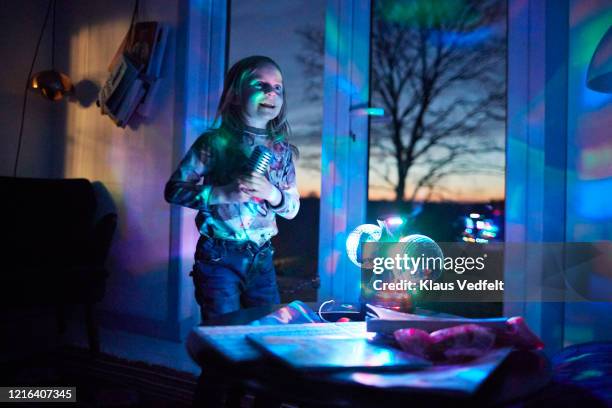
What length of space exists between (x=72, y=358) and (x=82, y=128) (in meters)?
1.49

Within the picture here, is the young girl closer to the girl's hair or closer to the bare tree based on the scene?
the girl's hair

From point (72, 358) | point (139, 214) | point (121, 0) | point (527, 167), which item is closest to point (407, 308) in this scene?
point (527, 167)

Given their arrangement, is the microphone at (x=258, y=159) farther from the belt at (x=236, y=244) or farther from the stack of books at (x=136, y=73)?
the stack of books at (x=136, y=73)

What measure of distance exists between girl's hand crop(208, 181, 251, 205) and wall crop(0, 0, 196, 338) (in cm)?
140

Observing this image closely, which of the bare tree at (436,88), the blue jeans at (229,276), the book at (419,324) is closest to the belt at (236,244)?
the blue jeans at (229,276)

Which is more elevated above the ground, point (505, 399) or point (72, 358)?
point (505, 399)

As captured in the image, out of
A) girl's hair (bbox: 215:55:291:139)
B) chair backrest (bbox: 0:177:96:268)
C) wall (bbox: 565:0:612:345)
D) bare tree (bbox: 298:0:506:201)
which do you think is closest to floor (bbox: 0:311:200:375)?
chair backrest (bbox: 0:177:96:268)

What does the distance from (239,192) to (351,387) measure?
2.55 feet

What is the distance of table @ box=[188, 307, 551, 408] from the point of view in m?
0.55

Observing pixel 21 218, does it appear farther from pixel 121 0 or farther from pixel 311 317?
pixel 311 317

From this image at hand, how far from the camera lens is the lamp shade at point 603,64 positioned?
1363 millimetres

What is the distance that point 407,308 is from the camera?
1.10 metres

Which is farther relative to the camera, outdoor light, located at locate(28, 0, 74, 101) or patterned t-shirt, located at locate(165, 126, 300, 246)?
outdoor light, located at locate(28, 0, 74, 101)

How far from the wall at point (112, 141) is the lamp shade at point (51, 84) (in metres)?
0.10
